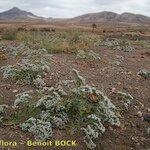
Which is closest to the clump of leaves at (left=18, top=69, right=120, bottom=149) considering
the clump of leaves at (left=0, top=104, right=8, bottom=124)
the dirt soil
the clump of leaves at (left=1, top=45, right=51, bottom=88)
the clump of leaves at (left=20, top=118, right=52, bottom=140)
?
the clump of leaves at (left=20, top=118, right=52, bottom=140)

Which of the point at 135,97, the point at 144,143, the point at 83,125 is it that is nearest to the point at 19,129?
the point at 83,125

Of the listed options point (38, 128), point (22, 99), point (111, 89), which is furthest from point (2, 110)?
point (111, 89)

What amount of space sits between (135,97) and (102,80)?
1.20 metres

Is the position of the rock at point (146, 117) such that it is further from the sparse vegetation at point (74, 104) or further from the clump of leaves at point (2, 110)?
the clump of leaves at point (2, 110)

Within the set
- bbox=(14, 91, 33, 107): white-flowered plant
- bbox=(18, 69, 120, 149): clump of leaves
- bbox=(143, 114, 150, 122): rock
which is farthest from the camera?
bbox=(143, 114, 150, 122): rock

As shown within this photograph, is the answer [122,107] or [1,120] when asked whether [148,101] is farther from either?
[1,120]

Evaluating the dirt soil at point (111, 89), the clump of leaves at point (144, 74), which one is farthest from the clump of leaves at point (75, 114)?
the clump of leaves at point (144, 74)

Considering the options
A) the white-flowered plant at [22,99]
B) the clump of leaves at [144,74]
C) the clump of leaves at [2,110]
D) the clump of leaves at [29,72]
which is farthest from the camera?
the clump of leaves at [144,74]

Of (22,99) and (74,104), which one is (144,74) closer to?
(74,104)

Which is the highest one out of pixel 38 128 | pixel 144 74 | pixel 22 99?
pixel 22 99

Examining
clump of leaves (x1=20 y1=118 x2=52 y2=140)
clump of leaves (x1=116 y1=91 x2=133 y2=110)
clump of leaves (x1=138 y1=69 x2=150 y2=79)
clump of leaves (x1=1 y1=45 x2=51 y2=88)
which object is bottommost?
clump of leaves (x1=138 y1=69 x2=150 y2=79)

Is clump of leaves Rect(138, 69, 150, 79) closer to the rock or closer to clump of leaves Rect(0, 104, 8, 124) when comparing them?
the rock

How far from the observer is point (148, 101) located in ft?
27.5

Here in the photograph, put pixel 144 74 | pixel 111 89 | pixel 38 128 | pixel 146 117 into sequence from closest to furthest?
pixel 38 128
pixel 146 117
pixel 111 89
pixel 144 74
